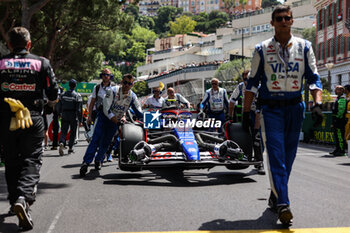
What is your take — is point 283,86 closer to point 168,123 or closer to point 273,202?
point 273,202

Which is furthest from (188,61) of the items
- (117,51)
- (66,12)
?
(66,12)

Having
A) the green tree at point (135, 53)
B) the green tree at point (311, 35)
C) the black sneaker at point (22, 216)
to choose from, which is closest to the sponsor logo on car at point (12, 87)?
the black sneaker at point (22, 216)

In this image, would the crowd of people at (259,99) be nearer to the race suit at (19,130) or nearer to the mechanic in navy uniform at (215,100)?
the race suit at (19,130)

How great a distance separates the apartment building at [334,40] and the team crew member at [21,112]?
35334 millimetres

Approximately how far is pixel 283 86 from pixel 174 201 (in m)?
1.92

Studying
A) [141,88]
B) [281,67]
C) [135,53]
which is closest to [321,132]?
[281,67]

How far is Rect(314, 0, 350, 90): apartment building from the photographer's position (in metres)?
41.0

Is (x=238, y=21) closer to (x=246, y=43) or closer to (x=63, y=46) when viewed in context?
(x=246, y=43)

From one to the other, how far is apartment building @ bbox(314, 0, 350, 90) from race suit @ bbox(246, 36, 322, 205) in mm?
34421

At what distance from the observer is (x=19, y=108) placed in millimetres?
4891

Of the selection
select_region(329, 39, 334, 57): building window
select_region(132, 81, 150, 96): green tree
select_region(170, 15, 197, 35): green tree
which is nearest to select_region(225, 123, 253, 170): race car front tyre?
select_region(329, 39, 334, 57): building window

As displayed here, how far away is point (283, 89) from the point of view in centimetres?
505

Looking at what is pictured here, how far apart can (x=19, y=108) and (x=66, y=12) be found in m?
21.5

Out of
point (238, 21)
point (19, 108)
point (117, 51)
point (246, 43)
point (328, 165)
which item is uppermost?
point (238, 21)
